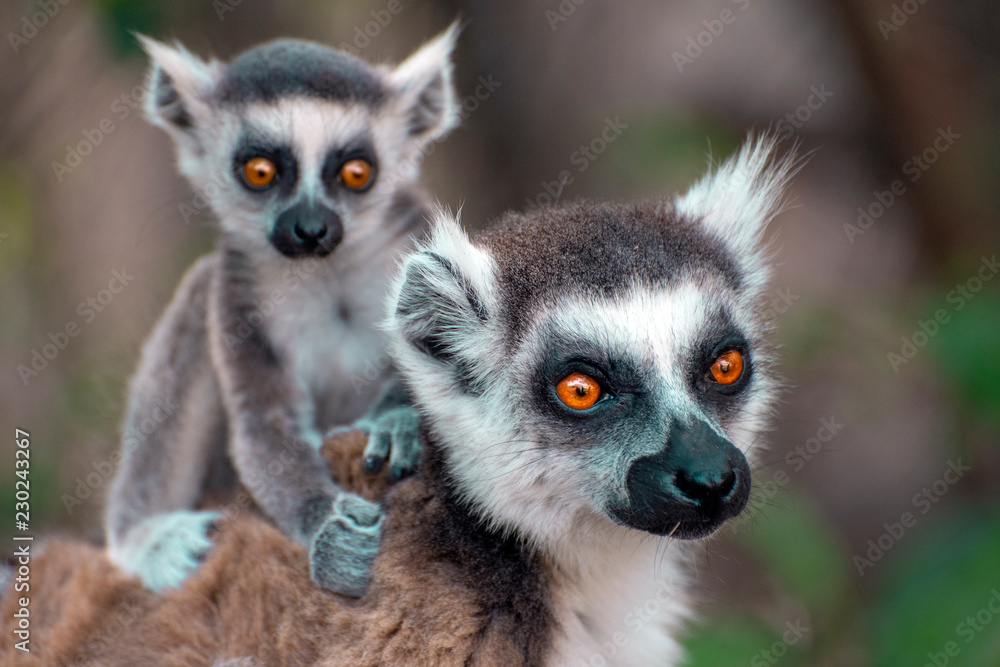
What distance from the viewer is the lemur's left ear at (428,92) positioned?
4.21m

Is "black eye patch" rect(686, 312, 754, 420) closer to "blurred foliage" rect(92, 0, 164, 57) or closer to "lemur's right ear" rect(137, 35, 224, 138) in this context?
"lemur's right ear" rect(137, 35, 224, 138)

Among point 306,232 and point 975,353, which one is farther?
point 975,353

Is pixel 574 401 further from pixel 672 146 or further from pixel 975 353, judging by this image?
pixel 672 146

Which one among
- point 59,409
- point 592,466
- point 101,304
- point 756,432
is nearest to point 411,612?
point 592,466

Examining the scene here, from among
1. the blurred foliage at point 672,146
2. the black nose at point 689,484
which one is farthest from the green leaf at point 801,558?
the blurred foliage at point 672,146

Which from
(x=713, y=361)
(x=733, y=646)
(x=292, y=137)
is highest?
(x=713, y=361)

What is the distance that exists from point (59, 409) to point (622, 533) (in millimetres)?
3789

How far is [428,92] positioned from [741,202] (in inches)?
70.1

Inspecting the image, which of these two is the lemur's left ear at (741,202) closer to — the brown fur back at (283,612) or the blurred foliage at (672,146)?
the brown fur back at (283,612)

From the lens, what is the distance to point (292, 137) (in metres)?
3.74

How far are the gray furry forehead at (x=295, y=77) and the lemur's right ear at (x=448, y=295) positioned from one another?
1.34 meters

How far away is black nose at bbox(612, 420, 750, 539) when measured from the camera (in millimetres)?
2332

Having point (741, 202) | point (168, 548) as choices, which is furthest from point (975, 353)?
point (168, 548)

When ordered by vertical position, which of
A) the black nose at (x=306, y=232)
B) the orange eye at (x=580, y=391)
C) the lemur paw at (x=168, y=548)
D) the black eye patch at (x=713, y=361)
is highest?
the black eye patch at (x=713, y=361)
